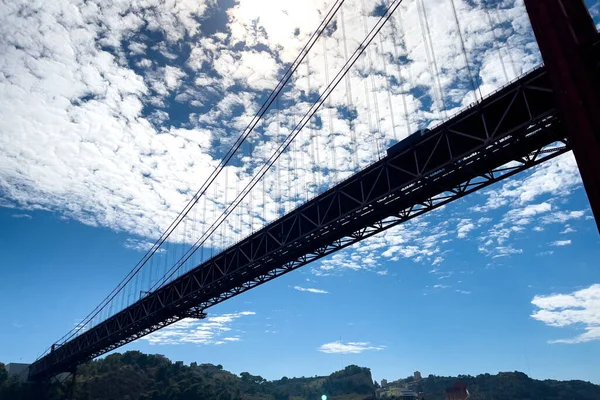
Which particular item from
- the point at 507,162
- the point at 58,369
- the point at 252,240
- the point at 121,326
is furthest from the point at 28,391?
the point at 507,162

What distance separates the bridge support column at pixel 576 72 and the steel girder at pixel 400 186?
24.8 ft

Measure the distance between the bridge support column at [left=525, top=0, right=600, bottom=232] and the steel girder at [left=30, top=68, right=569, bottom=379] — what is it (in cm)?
755

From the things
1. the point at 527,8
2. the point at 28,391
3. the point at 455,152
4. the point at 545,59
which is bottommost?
the point at 28,391

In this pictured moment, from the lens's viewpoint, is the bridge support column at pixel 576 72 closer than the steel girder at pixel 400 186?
Yes

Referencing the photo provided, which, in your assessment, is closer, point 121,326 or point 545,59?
point 545,59

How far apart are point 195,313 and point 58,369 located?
48067 mm

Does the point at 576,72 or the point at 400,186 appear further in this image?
the point at 400,186

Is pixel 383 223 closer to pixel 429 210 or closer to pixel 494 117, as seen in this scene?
pixel 429 210

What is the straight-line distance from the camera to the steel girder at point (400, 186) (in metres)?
18.9

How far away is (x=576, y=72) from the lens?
31.6 feet

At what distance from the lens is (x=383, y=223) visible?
27.8 meters

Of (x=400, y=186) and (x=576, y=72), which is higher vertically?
(x=400, y=186)

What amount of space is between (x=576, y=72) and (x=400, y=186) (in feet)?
47.2

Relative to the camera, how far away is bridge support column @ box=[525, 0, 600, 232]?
9195 millimetres
